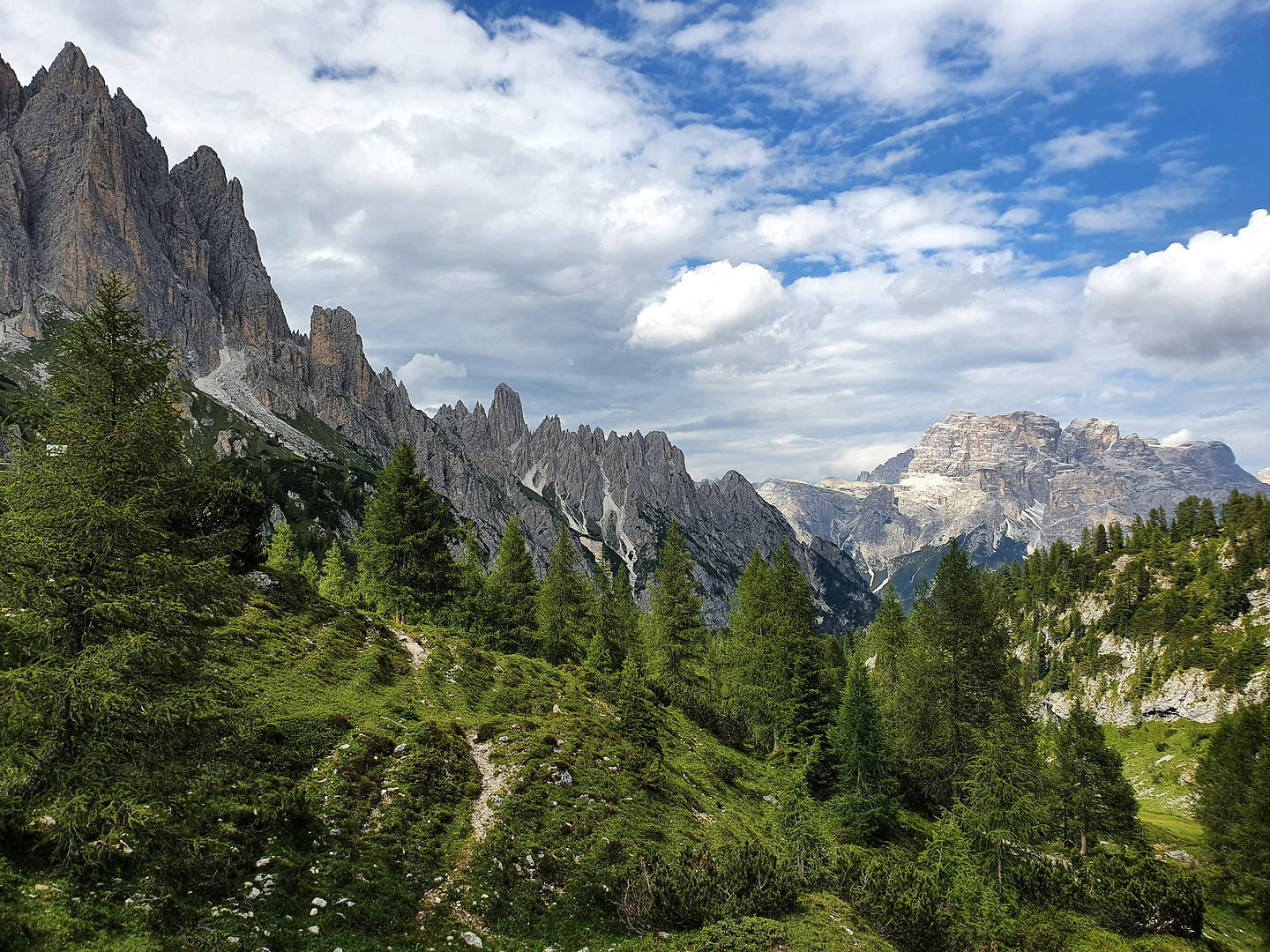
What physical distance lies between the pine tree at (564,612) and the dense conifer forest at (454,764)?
553 centimetres

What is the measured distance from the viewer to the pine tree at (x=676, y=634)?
152ft

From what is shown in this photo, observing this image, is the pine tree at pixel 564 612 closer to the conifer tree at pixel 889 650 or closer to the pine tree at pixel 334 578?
the pine tree at pixel 334 578

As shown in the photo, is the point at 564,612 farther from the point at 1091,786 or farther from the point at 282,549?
the point at 1091,786

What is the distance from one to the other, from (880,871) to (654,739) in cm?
1157

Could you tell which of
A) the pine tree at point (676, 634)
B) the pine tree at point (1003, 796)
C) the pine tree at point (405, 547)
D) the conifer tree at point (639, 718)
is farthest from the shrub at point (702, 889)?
the pine tree at point (405, 547)

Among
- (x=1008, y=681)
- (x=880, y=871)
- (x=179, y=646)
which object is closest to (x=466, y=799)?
(x=179, y=646)

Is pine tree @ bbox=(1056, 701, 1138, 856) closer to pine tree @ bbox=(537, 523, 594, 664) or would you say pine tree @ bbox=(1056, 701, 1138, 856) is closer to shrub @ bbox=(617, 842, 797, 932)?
shrub @ bbox=(617, 842, 797, 932)

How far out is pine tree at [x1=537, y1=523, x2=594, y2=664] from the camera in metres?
56.2

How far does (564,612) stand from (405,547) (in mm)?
19667

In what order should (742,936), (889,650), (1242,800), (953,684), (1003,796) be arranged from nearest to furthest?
(742,936) < (1003,796) < (1242,800) < (953,684) < (889,650)

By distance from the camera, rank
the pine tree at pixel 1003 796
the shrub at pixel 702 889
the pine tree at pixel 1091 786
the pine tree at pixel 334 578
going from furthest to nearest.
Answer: the pine tree at pixel 334 578
the pine tree at pixel 1091 786
the pine tree at pixel 1003 796
the shrub at pixel 702 889

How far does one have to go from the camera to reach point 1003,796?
28109mm

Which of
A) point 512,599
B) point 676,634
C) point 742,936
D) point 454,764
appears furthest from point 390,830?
point 512,599

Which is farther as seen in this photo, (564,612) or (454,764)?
(564,612)
